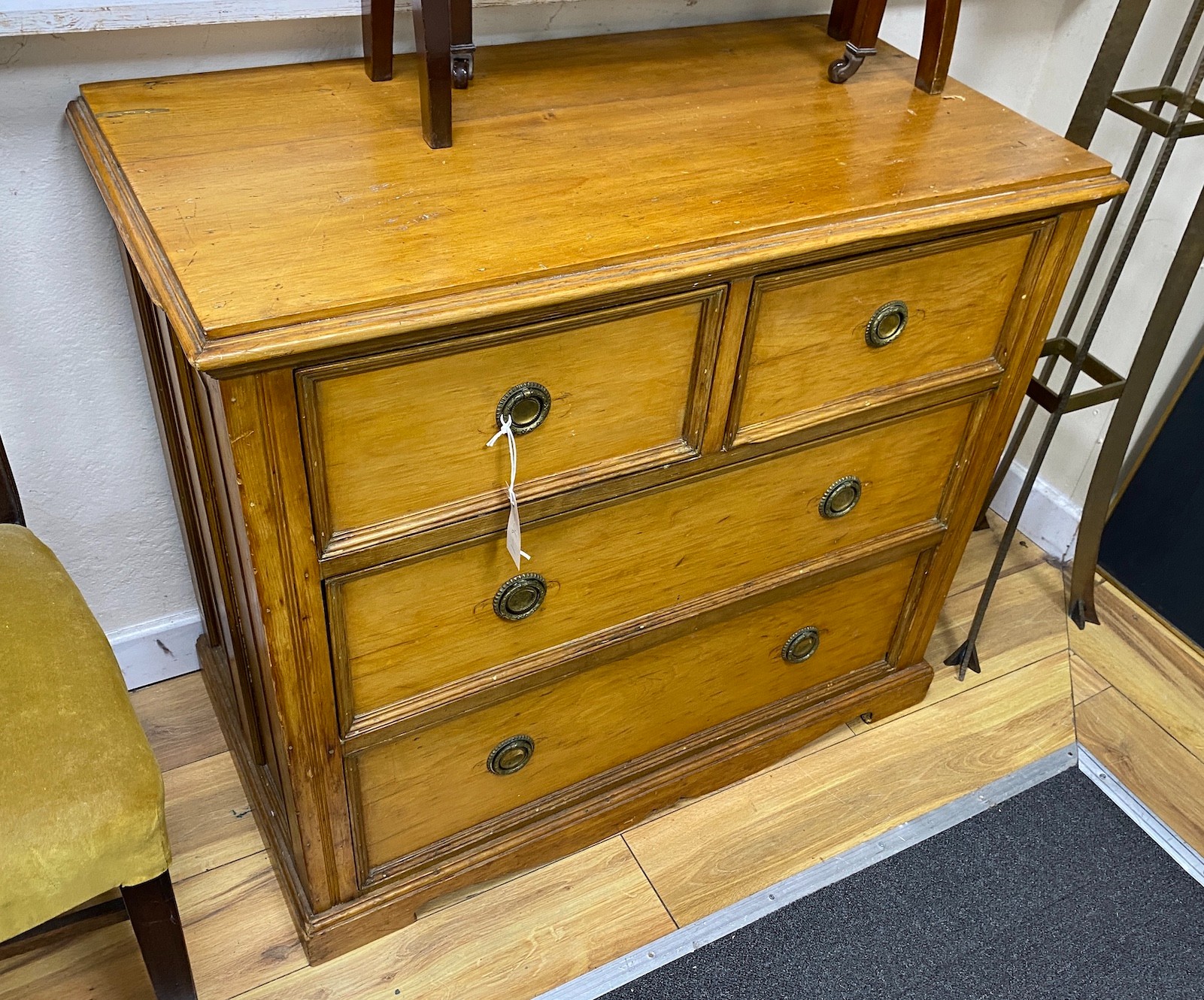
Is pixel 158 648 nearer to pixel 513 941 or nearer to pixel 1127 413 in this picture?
pixel 513 941

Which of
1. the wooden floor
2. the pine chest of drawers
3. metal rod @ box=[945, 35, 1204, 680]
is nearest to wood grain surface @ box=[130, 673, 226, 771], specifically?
the wooden floor

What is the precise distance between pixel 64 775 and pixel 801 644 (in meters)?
0.96

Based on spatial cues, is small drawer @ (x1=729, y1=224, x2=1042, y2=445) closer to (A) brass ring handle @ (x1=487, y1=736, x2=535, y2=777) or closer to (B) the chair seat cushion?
(A) brass ring handle @ (x1=487, y1=736, x2=535, y2=777)

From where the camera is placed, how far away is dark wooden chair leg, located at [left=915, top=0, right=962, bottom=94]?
126 centimetres

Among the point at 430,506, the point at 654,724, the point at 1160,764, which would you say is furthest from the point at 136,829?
the point at 1160,764

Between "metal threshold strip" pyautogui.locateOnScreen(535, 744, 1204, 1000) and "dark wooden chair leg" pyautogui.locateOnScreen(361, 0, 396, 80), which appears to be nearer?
"dark wooden chair leg" pyautogui.locateOnScreen(361, 0, 396, 80)

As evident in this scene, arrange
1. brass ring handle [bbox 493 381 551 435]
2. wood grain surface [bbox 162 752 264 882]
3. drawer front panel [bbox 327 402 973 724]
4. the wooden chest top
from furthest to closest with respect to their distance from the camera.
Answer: wood grain surface [bbox 162 752 264 882], drawer front panel [bbox 327 402 973 724], brass ring handle [bbox 493 381 551 435], the wooden chest top

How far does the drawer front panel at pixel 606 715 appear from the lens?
1.29 metres

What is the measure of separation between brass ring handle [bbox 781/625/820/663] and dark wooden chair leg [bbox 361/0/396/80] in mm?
899

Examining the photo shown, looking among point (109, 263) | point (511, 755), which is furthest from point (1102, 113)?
point (109, 263)

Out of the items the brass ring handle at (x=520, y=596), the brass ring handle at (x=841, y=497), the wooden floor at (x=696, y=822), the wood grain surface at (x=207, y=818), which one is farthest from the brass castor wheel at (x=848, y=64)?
the wood grain surface at (x=207, y=818)

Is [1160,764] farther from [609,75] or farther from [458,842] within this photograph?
[609,75]

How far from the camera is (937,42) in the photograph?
1.27 meters

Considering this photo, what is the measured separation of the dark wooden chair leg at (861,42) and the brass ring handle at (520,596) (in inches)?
28.1
